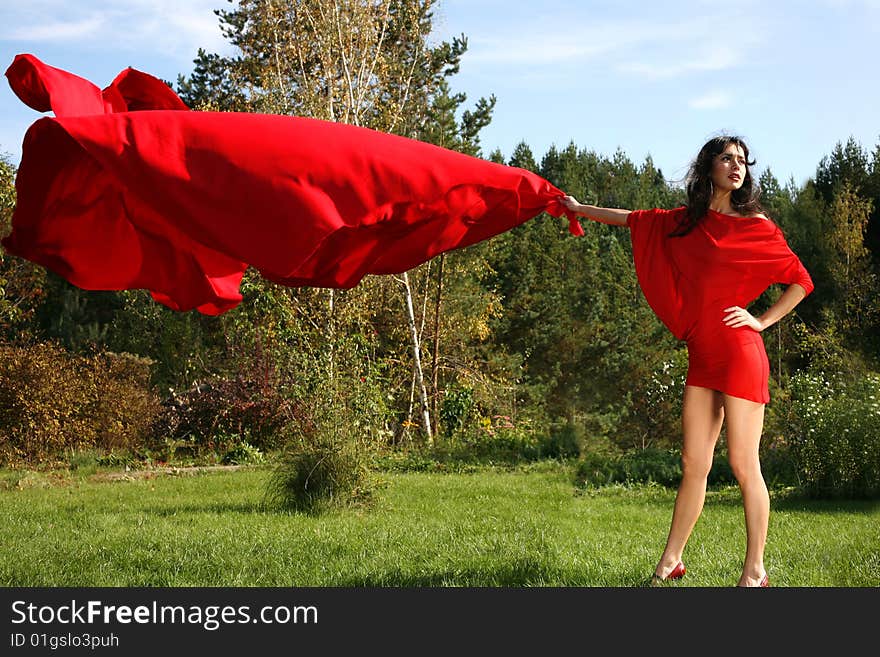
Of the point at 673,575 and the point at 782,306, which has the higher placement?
the point at 782,306

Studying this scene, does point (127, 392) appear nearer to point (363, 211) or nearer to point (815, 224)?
point (363, 211)

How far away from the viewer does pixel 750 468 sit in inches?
181

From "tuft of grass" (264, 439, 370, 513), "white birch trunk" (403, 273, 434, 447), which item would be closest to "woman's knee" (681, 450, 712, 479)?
"tuft of grass" (264, 439, 370, 513)

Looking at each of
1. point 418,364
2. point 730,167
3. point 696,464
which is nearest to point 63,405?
point 418,364

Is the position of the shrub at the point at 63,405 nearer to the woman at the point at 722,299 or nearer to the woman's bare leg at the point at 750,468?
the woman at the point at 722,299

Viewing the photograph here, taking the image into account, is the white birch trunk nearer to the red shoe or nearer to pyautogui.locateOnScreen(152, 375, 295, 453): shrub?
pyautogui.locateOnScreen(152, 375, 295, 453): shrub

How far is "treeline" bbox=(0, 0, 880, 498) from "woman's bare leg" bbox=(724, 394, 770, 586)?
12.8ft

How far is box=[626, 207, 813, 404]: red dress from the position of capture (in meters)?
4.56

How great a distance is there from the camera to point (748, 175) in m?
4.71

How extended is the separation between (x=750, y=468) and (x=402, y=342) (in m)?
12.7

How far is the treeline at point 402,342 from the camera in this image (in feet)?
35.6

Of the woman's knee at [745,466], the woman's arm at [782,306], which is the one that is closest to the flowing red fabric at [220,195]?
the woman's arm at [782,306]

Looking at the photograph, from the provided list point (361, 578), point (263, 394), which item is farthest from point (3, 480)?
point (361, 578)

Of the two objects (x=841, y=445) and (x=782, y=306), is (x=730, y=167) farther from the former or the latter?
(x=841, y=445)
